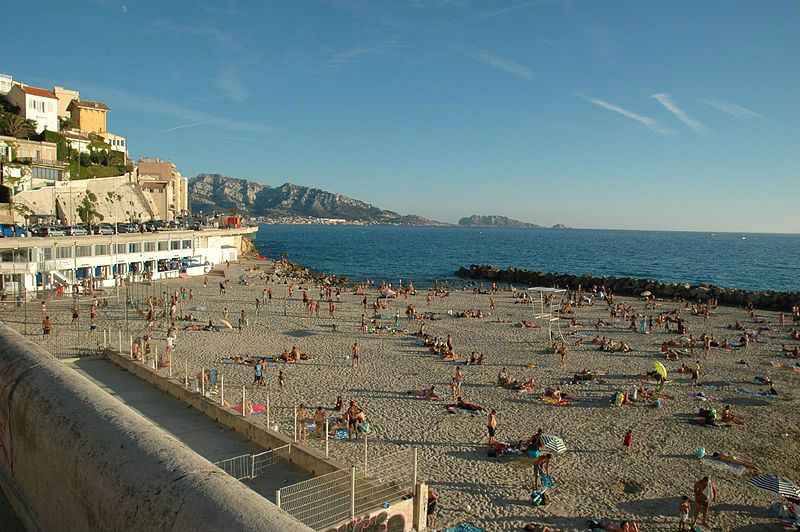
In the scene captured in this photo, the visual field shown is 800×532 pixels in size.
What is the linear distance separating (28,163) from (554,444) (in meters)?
50.5

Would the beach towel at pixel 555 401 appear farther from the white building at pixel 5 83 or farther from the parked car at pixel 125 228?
the white building at pixel 5 83

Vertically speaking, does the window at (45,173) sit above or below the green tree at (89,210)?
above

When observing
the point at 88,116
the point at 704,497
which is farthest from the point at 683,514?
the point at 88,116

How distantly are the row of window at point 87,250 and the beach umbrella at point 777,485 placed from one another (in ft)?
124

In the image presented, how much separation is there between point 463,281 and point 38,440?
2341 inches

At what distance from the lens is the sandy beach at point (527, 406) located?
1193cm

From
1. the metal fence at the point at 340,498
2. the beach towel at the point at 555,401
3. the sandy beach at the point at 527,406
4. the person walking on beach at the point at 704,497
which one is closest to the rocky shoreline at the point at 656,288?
the sandy beach at the point at 527,406

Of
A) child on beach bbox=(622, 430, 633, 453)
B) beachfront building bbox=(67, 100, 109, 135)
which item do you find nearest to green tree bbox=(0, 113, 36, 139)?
beachfront building bbox=(67, 100, 109, 135)

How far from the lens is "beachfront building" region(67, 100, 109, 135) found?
66312mm

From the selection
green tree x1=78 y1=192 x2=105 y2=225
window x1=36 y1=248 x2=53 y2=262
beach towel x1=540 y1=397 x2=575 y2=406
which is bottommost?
beach towel x1=540 y1=397 x2=575 y2=406

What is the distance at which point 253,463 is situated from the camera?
9.83 meters

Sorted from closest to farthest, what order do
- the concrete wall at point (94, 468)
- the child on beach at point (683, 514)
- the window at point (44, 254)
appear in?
the concrete wall at point (94, 468) < the child on beach at point (683, 514) < the window at point (44, 254)

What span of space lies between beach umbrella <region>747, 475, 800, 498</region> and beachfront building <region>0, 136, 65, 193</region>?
52.3m

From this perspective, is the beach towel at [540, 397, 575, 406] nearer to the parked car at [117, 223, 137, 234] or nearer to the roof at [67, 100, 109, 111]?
the parked car at [117, 223, 137, 234]
